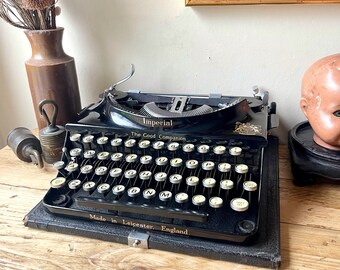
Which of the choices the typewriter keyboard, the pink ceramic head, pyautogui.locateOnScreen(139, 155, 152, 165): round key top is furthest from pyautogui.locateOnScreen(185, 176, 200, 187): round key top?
the pink ceramic head

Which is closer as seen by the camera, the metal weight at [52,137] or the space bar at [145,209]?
the space bar at [145,209]

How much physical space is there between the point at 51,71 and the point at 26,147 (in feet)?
0.76

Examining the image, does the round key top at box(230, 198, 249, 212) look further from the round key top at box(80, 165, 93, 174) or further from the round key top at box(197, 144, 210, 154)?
the round key top at box(80, 165, 93, 174)

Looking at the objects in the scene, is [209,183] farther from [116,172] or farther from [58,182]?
[58,182]

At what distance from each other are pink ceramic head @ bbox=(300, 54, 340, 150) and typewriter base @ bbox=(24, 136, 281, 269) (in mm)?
170

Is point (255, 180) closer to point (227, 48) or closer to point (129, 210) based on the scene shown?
point (129, 210)

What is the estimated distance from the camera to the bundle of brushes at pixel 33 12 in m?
0.84

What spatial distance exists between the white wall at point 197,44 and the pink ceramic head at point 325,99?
0.19m

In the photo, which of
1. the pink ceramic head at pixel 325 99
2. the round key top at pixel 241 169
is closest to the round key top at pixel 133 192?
the round key top at pixel 241 169

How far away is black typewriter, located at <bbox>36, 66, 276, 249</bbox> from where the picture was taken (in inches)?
26.2

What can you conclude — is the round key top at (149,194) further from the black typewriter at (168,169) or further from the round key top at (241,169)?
the round key top at (241,169)

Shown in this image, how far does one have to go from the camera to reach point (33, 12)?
89 cm

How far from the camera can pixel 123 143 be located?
808 millimetres

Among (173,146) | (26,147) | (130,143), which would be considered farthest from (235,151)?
(26,147)
